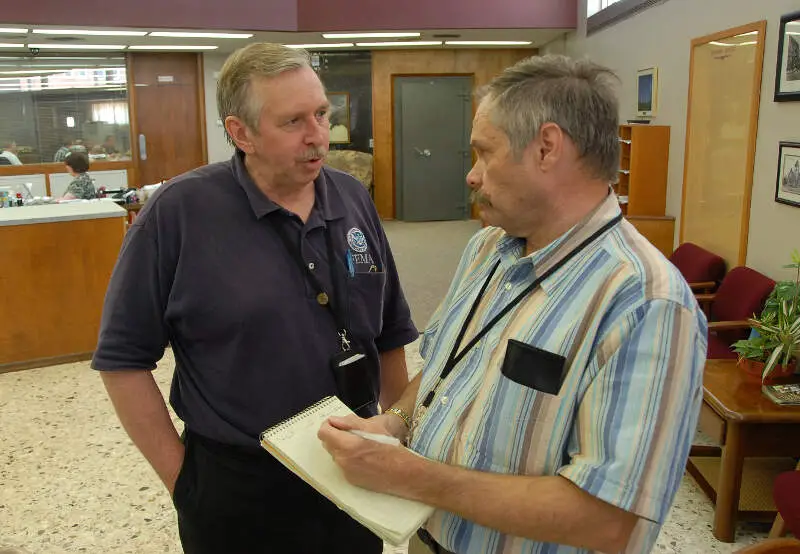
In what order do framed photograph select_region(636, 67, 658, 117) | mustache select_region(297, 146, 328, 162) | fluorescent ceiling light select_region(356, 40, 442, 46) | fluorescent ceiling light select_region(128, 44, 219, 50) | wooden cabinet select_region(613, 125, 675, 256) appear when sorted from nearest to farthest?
mustache select_region(297, 146, 328, 162) < wooden cabinet select_region(613, 125, 675, 256) < framed photograph select_region(636, 67, 658, 117) < fluorescent ceiling light select_region(128, 44, 219, 50) < fluorescent ceiling light select_region(356, 40, 442, 46)

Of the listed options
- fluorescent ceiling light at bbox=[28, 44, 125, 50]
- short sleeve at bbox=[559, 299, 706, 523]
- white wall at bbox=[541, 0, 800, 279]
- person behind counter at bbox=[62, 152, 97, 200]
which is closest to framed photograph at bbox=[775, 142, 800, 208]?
white wall at bbox=[541, 0, 800, 279]

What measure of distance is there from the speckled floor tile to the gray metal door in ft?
25.7

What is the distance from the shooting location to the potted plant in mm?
3168

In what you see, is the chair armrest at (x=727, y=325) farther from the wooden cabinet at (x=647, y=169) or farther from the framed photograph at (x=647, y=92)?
the framed photograph at (x=647, y=92)

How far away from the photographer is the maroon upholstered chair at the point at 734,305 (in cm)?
396

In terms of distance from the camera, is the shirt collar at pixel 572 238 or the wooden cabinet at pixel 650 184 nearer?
the shirt collar at pixel 572 238

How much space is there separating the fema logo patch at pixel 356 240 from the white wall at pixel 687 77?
102 cm

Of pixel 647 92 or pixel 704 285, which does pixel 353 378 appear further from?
pixel 647 92

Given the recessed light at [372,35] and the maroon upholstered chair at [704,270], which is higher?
the recessed light at [372,35]

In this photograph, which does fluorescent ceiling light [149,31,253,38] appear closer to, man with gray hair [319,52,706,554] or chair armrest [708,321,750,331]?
chair armrest [708,321,750,331]

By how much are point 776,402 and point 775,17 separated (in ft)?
8.33

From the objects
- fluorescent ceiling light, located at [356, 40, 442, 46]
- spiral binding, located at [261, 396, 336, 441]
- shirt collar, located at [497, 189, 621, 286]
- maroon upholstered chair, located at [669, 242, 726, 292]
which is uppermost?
fluorescent ceiling light, located at [356, 40, 442, 46]

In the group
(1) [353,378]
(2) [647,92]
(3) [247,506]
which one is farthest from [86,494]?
(2) [647,92]

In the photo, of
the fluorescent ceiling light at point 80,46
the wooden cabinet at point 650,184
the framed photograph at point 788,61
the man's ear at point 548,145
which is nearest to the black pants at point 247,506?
the man's ear at point 548,145
